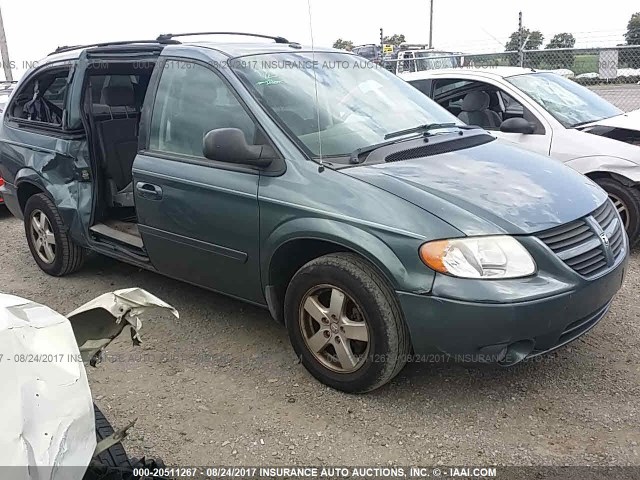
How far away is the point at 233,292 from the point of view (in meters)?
3.81

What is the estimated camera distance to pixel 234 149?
3314 millimetres

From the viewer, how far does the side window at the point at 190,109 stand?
3.71 meters

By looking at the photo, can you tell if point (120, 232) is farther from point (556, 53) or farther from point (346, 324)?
point (556, 53)

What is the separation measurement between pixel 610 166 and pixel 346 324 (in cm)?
332

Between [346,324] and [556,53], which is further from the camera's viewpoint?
[556,53]

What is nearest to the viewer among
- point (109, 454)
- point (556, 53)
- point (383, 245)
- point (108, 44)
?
point (109, 454)

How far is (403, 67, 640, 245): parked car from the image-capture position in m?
5.35

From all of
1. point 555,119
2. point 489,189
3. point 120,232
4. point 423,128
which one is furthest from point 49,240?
point 555,119

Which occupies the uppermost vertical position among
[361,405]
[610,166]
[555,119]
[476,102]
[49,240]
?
[476,102]

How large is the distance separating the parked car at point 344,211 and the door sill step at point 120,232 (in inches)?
0.8

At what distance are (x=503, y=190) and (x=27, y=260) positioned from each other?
4.62 m

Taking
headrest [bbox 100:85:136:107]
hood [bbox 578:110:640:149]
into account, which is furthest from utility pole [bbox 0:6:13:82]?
hood [bbox 578:110:640:149]

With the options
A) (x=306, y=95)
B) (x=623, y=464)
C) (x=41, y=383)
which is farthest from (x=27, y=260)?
(x=623, y=464)

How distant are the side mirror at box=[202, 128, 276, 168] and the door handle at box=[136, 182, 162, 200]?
2.25 feet
